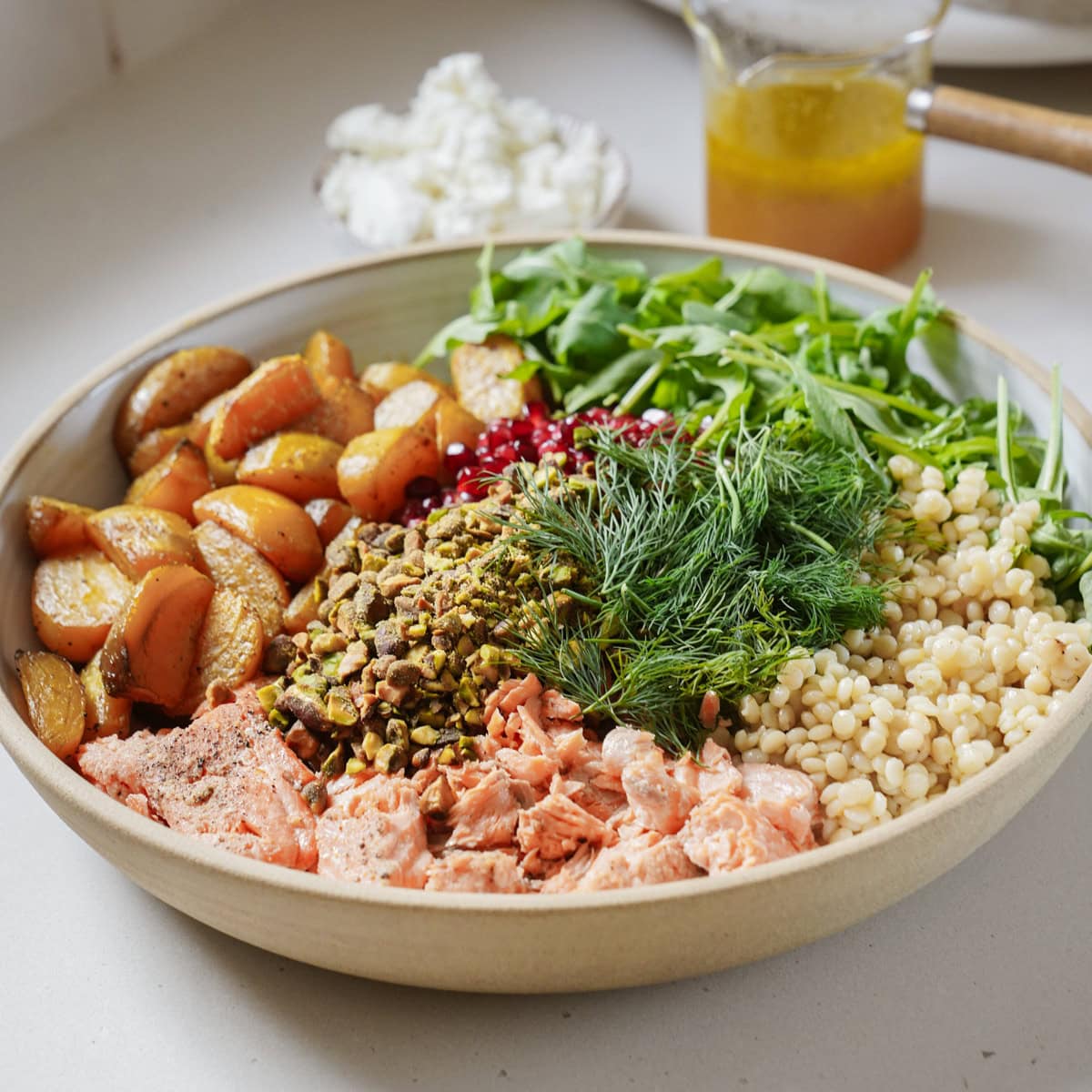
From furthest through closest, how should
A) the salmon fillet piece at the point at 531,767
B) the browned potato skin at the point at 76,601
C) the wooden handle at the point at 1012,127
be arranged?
1. the wooden handle at the point at 1012,127
2. the browned potato skin at the point at 76,601
3. the salmon fillet piece at the point at 531,767

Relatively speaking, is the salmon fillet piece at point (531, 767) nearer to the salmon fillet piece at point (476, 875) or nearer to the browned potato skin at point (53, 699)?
the salmon fillet piece at point (476, 875)

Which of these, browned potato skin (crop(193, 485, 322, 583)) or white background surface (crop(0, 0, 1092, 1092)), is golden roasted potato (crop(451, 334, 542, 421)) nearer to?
browned potato skin (crop(193, 485, 322, 583))

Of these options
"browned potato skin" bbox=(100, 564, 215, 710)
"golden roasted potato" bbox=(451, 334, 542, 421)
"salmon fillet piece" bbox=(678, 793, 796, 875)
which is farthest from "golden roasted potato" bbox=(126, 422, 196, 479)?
"salmon fillet piece" bbox=(678, 793, 796, 875)

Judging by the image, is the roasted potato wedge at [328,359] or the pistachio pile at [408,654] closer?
the pistachio pile at [408,654]

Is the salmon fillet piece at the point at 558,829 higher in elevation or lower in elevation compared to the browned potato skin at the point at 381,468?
lower

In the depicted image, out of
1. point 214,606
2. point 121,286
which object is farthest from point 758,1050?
point 121,286

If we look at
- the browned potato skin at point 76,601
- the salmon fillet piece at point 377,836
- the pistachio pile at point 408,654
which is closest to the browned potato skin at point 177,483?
the browned potato skin at point 76,601

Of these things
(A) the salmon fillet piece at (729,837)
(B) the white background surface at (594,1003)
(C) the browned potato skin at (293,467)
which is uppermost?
(C) the browned potato skin at (293,467)
